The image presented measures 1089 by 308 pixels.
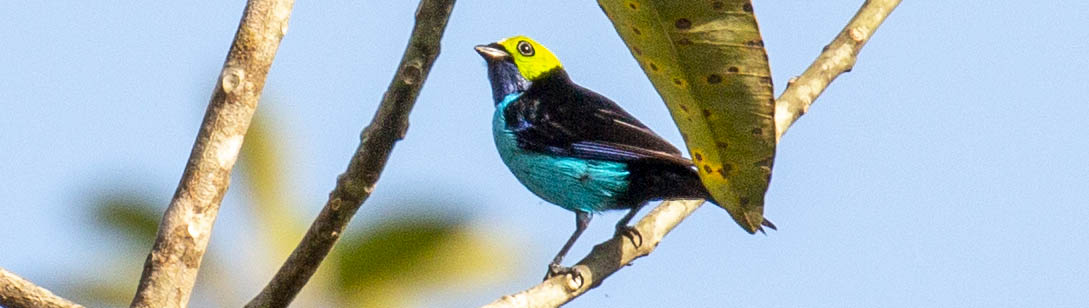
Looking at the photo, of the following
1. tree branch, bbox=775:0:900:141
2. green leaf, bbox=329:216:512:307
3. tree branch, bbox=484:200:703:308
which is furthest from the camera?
green leaf, bbox=329:216:512:307

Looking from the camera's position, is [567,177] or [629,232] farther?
[567,177]

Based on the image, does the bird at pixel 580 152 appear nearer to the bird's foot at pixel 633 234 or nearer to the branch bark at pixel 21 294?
the bird's foot at pixel 633 234

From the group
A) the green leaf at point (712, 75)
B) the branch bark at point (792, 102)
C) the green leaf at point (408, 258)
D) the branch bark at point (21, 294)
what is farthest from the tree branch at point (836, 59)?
the branch bark at point (21, 294)

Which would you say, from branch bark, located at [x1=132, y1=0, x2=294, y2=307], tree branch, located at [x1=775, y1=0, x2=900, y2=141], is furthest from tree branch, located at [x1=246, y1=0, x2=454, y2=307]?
tree branch, located at [x1=775, y1=0, x2=900, y2=141]

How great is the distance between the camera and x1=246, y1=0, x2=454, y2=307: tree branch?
288 cm

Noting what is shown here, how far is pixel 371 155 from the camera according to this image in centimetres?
312

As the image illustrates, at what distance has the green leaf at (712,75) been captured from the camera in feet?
7.61

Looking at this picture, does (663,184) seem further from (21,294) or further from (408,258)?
(21,294)

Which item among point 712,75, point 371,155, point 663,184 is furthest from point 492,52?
point 712,75

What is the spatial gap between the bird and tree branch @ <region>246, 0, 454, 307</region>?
1491 mm

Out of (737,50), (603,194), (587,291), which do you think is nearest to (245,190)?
(603,194)

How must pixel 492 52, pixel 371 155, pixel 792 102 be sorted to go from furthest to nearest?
1. pixel 492 52
2. pixel 792 102
3. pixel 371 155

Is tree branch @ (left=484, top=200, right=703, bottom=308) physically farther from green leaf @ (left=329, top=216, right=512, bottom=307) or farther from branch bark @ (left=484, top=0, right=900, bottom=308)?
green leaf @ (left=329, top=216, right=512, bottom=307)

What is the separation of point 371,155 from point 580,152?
248 centimetres
